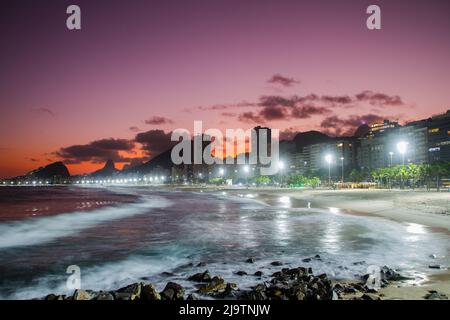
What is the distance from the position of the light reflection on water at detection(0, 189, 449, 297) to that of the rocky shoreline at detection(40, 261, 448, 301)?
1.27m

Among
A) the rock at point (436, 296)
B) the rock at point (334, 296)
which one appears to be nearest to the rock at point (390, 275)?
the rock at point (436, 296)

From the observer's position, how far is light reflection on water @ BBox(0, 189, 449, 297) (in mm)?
12297

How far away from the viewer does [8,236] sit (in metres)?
24.4

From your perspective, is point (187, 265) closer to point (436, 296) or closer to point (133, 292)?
point (133, 292)

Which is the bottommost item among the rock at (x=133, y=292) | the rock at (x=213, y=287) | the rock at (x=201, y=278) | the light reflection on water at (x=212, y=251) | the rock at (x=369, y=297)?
the light reflection on water at (x=212, y=251)

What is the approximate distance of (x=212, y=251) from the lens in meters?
16.5

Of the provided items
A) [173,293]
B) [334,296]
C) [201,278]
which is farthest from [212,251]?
[334,296]

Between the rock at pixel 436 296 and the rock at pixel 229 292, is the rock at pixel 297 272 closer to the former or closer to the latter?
the rock at pixel 229 292

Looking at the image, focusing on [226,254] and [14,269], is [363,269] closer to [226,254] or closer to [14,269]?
[226,254]

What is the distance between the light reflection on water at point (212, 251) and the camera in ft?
40.3

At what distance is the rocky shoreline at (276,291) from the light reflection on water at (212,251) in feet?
4.16

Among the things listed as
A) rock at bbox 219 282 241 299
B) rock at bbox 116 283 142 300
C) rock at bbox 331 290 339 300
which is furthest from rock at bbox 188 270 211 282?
rock at bbox 331 290 339 300

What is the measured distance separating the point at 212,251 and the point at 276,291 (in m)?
7.96

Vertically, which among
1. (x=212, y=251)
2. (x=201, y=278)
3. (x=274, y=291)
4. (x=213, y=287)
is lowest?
(x=212, y=251)
